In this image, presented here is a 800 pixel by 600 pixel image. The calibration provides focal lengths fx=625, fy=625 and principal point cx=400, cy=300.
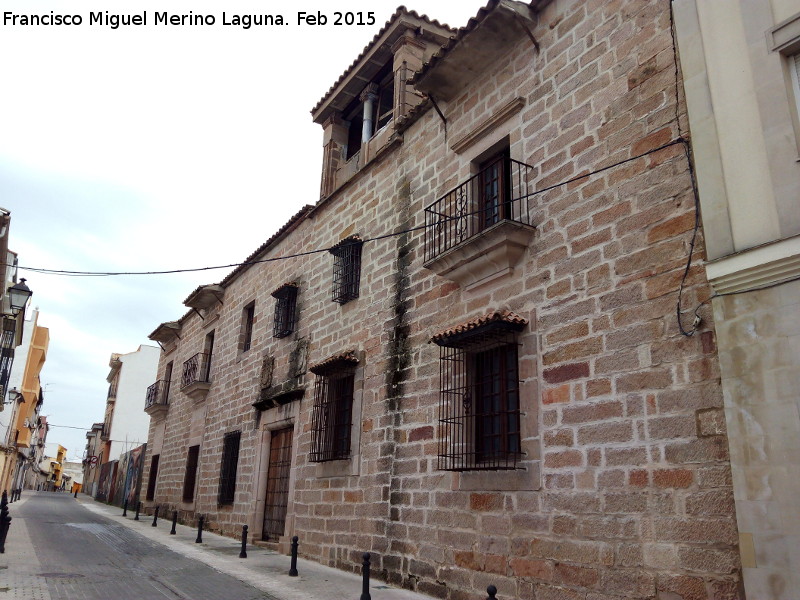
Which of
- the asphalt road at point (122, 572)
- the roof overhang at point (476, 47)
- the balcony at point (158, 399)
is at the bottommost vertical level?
the asphalt road at point (122, 572)

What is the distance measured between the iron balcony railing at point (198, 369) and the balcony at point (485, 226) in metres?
9.80

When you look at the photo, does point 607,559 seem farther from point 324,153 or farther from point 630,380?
point 324,153

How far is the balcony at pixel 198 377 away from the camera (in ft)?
50.5

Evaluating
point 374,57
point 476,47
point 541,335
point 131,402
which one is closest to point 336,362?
point 541,335

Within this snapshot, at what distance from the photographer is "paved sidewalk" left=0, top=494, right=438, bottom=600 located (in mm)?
6707

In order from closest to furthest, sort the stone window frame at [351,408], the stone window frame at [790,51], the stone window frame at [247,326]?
the stone window frame at [790,51], the stone window frame at [351,408], the stone window frame at [247,326]

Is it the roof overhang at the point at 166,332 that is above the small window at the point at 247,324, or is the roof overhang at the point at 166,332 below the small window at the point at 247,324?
above

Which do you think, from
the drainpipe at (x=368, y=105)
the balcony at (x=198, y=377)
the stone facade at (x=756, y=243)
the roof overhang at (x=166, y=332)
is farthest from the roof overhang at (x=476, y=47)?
the roof overhang at (x=166, y=332)

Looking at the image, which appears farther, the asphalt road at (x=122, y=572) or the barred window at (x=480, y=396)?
the asphalt road at (x=122, y=572)

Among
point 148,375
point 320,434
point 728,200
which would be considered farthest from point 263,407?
point 148,375

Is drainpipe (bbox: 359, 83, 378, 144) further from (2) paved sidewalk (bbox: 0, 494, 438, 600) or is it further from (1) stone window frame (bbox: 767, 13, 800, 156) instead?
(1) stone window frame (bbox: 767, 13, 800, 156)

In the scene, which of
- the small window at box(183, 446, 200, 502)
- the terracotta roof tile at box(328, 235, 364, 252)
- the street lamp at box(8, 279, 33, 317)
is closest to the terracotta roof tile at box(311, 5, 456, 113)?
the terracotta roof tile at box(328, 235, 364, 252)

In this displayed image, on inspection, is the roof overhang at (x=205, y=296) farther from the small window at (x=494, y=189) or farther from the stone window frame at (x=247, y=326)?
the small window at (x=494, y=189)

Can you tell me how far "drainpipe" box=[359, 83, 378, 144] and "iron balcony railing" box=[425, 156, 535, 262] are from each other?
12.2ft
